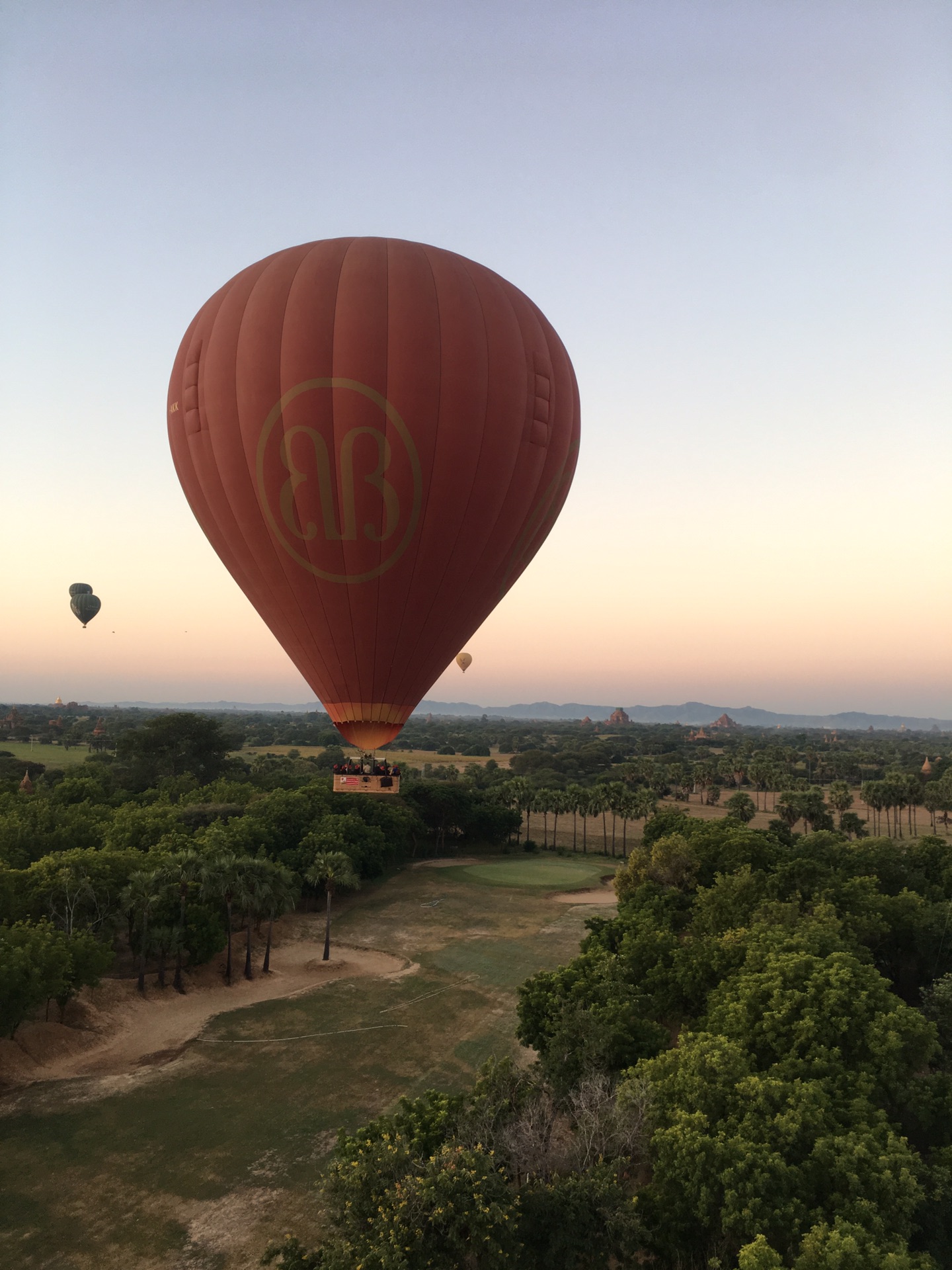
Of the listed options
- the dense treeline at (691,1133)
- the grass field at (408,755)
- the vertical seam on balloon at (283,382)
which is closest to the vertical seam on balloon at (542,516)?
the vertical seam on balloon at (283,382)

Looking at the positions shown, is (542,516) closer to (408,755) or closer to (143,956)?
(143,956)

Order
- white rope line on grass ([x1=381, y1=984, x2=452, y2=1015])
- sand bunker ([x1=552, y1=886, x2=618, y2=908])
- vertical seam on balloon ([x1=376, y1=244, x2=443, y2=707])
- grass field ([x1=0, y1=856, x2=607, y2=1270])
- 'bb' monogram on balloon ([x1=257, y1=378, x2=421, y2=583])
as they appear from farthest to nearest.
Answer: sand bunker ([x1=552, y1=886, x2=618, y2=908])
white rope line on grass ([x1=381, y1=984, x2=452, y2=1015])
vertical seam on balloon ([x1=376, y1=244, x2=443, y2=707])
'bb' monogram on balloon ([x1=257, y1=378, x2=421, y2=583])
grass field ([x1=0, y1=856, x2=607, y2=1270])

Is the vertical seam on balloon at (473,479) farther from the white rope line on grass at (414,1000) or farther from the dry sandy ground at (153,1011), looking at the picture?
the dry sandy ground at (153,1011)

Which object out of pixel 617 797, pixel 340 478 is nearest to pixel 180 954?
pixel 340 478

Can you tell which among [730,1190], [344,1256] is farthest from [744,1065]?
[344,1256]

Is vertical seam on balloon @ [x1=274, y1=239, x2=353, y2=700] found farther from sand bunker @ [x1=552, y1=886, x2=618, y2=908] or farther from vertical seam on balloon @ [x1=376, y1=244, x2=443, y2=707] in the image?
sand bunker @ [x1=552, y1=886, x2=618, y2=908]

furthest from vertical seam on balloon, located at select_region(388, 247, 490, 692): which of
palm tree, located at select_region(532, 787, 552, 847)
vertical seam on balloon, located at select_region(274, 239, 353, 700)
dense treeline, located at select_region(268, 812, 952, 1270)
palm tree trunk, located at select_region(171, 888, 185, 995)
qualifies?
palm tree, located at select_region(532, 787, 552, 847)
